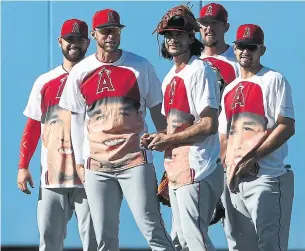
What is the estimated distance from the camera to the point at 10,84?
1043 centimetres

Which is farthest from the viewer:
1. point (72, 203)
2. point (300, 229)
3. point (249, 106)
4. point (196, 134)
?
point (300, 229)

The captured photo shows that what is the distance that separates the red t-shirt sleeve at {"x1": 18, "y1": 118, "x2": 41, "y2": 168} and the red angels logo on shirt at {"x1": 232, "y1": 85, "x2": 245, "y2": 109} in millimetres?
1521

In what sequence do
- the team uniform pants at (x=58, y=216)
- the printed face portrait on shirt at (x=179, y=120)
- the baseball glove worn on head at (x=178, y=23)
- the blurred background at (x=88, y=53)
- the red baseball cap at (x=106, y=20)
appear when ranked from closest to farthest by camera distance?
the printed face portrait on shirt at (x=179, y=120)
the baseball glove worn on head at (x=178, y=23)
the red baseball cap at (x=106, y=20)
the team uniform pants at (x=58, y=216)
the blurred background at (x=88, y=53)

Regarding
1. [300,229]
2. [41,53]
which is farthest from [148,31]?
[300,229]

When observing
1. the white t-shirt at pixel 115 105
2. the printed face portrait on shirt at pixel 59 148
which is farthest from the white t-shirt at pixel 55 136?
the white t-shirt at pixel 115 105

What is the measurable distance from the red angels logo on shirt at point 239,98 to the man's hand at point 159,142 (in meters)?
0.69

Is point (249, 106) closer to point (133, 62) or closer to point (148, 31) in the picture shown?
point (133, 62)

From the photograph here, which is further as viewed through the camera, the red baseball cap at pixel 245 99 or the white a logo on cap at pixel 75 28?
→ the white a logo on cap at pixel 75 28

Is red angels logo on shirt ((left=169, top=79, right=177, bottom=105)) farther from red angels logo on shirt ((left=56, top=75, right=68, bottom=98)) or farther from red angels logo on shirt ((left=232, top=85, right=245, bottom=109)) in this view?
red angels logo on shirt ((left=56, top=75, right=68, bottom=98))

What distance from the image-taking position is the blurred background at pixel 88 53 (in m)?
9.89

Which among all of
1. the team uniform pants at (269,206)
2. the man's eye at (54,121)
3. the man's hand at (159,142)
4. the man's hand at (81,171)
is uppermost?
the man's hand at (159,142)

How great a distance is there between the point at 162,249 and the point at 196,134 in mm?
753

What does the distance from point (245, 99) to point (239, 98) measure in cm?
5

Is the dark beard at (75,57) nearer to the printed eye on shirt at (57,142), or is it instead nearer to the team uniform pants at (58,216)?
the printed eye on shirt at (57,142)
